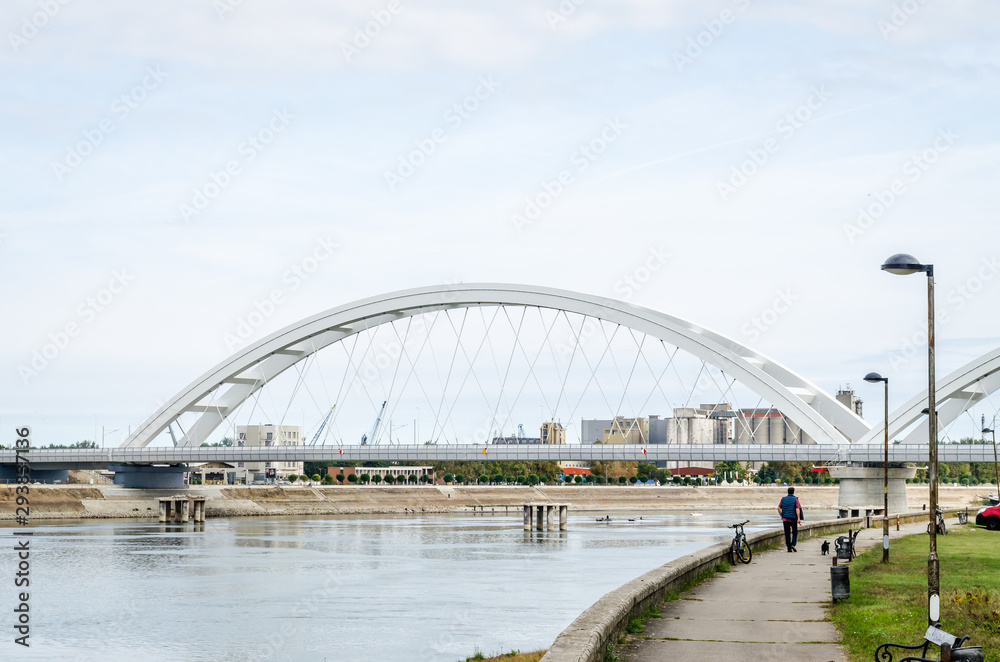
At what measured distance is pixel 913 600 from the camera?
55.9ft

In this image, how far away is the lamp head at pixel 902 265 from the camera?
13633 mm

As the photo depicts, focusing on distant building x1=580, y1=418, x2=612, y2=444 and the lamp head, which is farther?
distant building x1=580, y1=418, x2=612, y2=444

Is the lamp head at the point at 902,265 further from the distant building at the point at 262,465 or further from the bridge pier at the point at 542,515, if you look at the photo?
the distant building at the point at 262,465

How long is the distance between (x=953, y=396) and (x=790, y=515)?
4502 centimetres

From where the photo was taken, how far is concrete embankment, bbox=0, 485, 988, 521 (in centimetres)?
8581

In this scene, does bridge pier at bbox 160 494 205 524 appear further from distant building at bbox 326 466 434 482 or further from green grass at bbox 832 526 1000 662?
green grass at bbox 832 526 1000 662

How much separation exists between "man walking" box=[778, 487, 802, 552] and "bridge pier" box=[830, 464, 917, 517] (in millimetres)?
38015

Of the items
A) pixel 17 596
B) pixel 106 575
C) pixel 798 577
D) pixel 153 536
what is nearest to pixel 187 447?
pixel 153 536

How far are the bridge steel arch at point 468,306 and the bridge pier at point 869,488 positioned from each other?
2.15 m

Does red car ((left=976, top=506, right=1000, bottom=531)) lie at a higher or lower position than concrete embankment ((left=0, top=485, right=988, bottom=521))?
higher

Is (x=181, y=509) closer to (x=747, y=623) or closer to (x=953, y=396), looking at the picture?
(x=953, y=396)

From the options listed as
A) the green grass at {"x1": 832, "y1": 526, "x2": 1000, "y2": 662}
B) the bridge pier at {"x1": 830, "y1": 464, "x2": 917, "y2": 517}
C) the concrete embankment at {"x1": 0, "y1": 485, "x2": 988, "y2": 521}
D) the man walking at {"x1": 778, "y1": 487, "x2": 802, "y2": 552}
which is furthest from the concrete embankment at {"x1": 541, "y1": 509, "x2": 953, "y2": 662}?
the concrete embankment at {"x1": 0, "y1": 485, "x2": 988, "y2": 521}

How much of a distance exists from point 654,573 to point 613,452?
53980 millimetres

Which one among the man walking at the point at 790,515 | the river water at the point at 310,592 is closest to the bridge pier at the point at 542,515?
the river water at the point at 310,592
